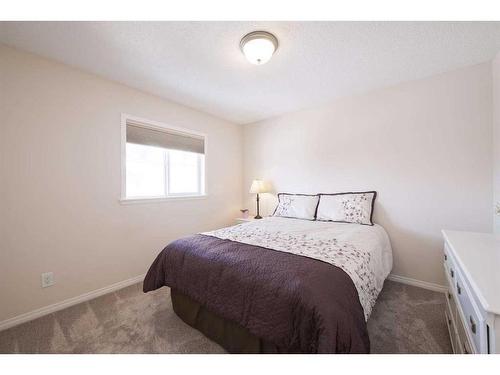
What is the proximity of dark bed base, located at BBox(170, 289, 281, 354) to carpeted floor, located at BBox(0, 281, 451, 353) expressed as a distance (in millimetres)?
58

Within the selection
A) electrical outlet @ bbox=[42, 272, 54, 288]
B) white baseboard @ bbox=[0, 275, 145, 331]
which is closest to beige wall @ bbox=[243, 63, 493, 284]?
white baseboard @ bbox=[0, 275, 145, 331]

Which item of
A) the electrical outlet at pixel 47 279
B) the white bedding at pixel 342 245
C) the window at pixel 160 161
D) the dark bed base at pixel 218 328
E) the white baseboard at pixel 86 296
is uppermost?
the window at pixel 160 161

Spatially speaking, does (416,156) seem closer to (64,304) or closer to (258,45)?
(258,45)

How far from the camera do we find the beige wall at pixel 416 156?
1.95m

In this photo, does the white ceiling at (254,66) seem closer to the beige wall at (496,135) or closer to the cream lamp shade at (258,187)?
the beige wall at (496,135)

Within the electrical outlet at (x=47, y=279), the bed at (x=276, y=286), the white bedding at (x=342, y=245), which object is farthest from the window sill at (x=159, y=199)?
the white bedding at (x=342, y=245)

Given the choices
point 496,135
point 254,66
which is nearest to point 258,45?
point 254,66

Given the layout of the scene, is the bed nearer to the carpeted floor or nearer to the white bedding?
the white bedding

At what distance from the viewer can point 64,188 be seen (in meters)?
1.89

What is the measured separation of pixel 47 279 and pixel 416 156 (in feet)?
12.6

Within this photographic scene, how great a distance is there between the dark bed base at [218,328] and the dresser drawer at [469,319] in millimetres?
872

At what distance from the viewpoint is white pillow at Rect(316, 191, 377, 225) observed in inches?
93.7
